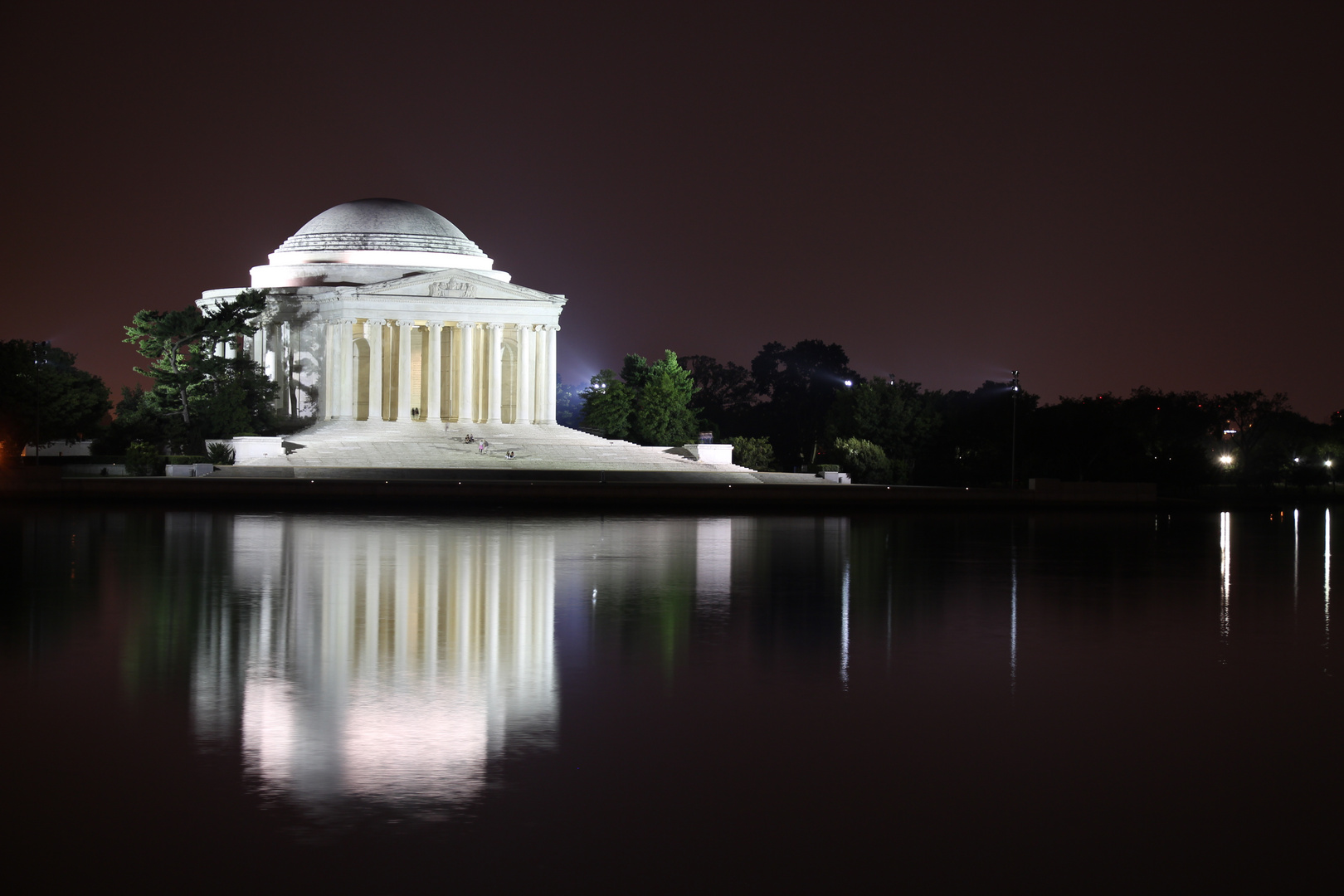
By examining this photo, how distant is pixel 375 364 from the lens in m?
97.1

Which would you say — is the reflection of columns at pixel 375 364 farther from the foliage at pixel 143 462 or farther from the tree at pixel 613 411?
the foliage at pixel 143 462

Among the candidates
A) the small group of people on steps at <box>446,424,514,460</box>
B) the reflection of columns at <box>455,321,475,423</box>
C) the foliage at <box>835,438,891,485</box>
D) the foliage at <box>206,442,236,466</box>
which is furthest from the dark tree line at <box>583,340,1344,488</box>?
the foliage at <box>206,442,236,466</box>

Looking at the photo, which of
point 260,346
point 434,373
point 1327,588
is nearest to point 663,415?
point 434,373

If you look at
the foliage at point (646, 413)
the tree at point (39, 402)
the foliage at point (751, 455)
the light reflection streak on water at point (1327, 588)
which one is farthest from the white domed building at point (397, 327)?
the light reflection streak on water at point (1327, 588)

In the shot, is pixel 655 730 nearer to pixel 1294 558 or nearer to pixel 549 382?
pixel 1294 558

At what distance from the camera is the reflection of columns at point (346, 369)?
319 feet

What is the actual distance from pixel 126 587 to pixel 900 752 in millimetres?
15687

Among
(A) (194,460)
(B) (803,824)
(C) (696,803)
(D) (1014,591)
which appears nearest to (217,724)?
(C) (696,803)

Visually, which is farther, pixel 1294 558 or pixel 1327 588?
pixel 1294 558

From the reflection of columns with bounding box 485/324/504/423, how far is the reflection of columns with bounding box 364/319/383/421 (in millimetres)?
7167

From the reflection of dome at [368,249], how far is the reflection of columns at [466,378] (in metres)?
4.23

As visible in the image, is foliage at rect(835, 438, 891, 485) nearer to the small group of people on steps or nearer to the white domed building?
the white domed building

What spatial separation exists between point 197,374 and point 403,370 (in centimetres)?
1647

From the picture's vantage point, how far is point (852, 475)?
9338cm
